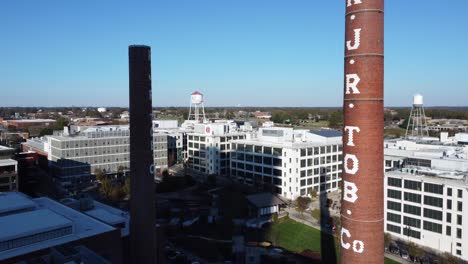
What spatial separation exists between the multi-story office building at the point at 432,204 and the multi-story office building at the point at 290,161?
69.1 feet

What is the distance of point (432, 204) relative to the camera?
46656mm

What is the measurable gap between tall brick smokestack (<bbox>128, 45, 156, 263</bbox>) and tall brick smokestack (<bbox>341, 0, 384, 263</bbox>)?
18.1 meters

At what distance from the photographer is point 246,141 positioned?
264 ft

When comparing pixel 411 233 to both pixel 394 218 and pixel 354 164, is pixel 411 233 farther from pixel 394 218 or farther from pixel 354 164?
pixel 354 164

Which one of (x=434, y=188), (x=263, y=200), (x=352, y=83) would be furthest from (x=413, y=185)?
(x=352, y=83)

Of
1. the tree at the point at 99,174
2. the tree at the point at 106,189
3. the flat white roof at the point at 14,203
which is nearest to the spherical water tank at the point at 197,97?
the tree at the point at 99,174

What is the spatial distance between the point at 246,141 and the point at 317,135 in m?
13.7

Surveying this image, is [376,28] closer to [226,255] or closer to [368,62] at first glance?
[368,62]

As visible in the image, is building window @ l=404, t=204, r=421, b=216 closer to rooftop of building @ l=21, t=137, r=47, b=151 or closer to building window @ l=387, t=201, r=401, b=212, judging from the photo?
building window @ l=387, t=201, r=401, b=212

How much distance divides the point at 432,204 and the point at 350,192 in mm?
29379

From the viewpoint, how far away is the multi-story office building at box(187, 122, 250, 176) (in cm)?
8875

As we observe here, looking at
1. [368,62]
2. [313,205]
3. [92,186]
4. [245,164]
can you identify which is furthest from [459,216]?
[92,186]

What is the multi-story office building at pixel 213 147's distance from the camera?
3494 inches

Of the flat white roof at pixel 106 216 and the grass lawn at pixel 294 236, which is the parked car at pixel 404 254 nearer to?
the grass lawn at pixel 294 236
